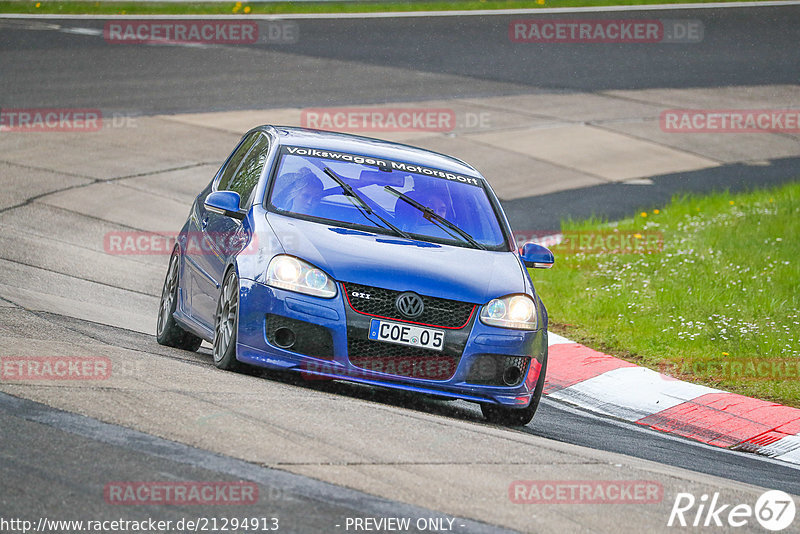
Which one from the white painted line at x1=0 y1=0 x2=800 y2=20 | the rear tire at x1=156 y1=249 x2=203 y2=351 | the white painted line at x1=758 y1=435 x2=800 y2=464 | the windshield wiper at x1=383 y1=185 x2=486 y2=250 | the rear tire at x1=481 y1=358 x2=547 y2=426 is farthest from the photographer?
the white painted line at x1=0 y1=0 x2=800 y2=20

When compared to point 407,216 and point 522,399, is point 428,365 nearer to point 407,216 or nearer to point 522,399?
point 522,399

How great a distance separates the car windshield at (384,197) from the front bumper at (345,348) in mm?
892

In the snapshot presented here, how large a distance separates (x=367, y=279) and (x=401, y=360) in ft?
1.67

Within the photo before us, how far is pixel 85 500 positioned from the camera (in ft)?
16.4

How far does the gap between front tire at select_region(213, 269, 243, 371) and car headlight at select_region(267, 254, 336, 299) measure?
0.28m

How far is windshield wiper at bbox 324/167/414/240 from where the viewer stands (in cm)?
807

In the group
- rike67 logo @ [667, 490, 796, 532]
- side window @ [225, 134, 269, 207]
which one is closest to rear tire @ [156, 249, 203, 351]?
side window @ [225, 134, 269, 207]

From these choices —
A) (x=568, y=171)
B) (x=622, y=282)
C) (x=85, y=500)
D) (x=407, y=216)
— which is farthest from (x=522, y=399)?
(x=568, y=171)

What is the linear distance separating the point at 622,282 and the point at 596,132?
358 inches

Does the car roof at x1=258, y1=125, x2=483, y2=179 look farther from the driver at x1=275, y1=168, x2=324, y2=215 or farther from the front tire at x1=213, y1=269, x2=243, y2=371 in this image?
the front tire at x1=213, y1=269, x2=243, y2=371

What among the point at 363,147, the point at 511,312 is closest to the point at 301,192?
the point at 363,147

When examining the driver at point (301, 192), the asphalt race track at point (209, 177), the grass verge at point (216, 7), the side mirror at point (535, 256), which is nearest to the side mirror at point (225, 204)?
the driver at point (301, 192)

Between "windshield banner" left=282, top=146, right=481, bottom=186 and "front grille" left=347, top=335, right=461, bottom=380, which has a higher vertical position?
"windshield banner" left=282, top=146, right=481, bottom=186

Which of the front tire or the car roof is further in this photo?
the car roof
